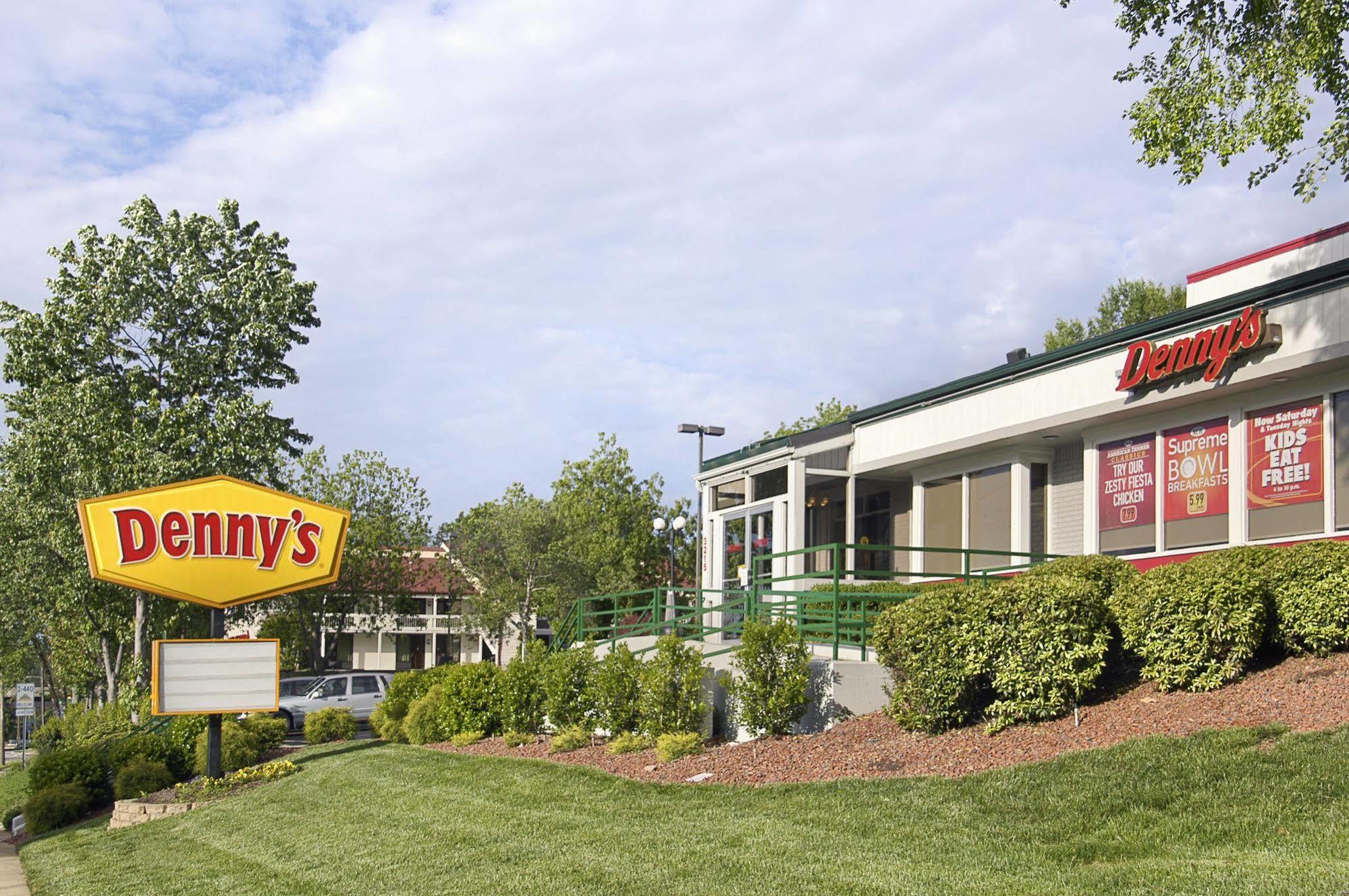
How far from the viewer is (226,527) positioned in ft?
65.1

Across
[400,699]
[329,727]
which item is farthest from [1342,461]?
[329,727]

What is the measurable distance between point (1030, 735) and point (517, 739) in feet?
29.2

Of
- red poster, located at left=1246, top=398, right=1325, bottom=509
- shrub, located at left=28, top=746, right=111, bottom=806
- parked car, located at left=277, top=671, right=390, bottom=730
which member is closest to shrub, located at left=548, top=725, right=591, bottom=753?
red poster, located at left=1246, top=398, right=1325, bottom=509

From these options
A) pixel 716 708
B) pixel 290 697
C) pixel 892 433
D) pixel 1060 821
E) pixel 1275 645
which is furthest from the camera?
pixel 290 697

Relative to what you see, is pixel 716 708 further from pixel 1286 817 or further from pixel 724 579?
pixel 724 579

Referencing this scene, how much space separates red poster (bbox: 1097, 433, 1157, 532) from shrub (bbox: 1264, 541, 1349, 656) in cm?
641

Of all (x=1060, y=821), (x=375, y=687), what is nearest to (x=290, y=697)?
(x=375, y=687)

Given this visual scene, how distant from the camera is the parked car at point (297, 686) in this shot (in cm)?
3023

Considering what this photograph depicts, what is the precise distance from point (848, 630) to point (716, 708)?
2.07 meters

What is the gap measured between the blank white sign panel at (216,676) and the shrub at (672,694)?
302 inches

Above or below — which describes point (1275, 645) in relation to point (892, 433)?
below

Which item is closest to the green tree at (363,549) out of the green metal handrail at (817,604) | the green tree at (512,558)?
the green tree at (512,558)

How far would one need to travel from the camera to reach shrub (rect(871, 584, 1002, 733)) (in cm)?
1192

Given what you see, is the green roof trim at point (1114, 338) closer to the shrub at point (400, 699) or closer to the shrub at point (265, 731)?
the shrub at point (400, 699)
